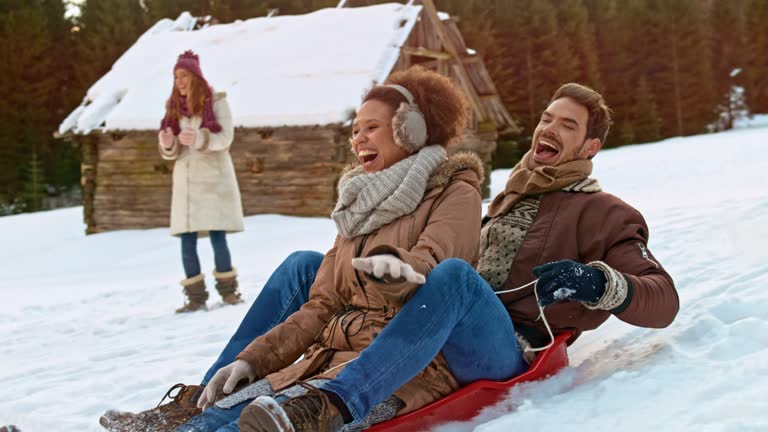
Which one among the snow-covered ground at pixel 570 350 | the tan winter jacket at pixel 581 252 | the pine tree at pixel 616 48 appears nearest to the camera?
the snow-covered ground at pixel 570 350

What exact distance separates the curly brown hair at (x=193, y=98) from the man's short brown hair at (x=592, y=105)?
331 cm

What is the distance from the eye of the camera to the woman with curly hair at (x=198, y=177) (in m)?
5.35

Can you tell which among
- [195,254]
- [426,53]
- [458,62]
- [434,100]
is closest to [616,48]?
[458,62]

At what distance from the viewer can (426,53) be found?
43.5 feet

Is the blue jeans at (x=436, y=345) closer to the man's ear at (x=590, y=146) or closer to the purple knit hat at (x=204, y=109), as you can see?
the man's ear at (x=590, y=146)

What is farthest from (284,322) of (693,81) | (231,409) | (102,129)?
(693,81)

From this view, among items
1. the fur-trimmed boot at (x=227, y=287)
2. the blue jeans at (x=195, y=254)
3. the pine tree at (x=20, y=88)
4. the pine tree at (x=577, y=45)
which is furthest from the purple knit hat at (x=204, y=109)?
the pine tree at (x=577, y=45)

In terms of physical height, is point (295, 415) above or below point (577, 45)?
below

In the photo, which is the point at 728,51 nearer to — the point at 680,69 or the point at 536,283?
the point at 680,69

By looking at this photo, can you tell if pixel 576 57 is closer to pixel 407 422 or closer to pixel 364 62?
pixel 364 62

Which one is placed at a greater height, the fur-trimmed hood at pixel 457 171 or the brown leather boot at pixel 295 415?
the fur-trimmed hood at pixel 457 171

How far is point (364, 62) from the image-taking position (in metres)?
11.8

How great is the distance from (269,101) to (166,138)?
21.5 feet

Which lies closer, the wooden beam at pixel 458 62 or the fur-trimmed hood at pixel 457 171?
the fur-trimmed hood at pixel 457 171
